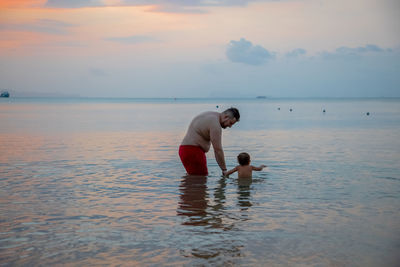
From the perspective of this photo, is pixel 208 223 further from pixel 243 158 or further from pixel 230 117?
pixel 243 158

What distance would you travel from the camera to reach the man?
1013 centimetres

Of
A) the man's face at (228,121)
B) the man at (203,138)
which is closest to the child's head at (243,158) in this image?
the man at (203,138)

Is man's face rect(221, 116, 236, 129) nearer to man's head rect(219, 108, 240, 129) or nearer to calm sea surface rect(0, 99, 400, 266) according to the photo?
man's head rect(219, 108, 240, 129)

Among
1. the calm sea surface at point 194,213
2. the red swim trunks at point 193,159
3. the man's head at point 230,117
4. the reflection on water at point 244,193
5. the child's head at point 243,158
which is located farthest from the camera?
the child's head at point 243,158

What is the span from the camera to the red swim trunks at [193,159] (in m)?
10.8

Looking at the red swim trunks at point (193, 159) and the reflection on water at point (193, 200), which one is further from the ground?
the red swim trunks at point (193, 159)

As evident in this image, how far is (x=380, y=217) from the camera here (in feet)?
25.2

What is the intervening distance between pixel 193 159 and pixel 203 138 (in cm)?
68

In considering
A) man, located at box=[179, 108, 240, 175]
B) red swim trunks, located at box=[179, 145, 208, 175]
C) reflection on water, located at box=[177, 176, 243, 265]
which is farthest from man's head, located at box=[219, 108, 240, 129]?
reflection on water, located at box=[177, 176, 243, 265]

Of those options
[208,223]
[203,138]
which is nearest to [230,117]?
[203,138]

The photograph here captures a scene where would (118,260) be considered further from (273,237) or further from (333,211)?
(333,211)

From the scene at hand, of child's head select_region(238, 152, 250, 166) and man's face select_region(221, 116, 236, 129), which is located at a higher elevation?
man's face select_region(221, 116, 236, 129)

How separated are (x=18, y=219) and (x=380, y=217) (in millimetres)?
6466

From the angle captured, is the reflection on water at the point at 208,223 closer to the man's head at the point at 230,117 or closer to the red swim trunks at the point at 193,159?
the red swim trunks at the point at 193,159
